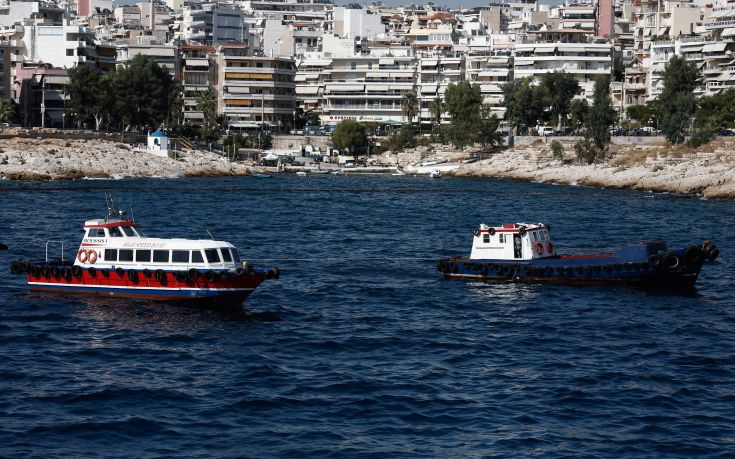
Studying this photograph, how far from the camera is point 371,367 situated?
37406 millimetres

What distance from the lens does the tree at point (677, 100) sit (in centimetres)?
13162

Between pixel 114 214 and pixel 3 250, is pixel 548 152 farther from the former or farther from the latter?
pixel 114 214

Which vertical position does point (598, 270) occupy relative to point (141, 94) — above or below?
below

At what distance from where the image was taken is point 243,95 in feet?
601

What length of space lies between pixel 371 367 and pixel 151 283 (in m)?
11.7

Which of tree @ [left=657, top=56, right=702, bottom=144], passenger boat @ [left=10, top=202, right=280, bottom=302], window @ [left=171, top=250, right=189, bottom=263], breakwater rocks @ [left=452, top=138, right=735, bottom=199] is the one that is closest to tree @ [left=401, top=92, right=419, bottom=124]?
breakwater rocks @ [left=452, top=138, right=735, bottom=199]

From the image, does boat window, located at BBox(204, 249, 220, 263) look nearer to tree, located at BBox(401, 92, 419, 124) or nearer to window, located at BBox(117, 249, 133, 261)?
window, located at BBox(117, 249, 133, 261)

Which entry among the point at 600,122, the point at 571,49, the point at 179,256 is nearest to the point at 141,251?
the point at 179,256

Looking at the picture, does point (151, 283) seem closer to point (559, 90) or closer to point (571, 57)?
point (559, 90)

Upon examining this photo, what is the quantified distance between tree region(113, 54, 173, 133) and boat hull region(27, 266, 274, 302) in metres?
107

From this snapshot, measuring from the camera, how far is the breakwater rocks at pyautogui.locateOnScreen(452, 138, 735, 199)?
362ft

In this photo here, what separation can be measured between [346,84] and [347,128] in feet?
78.6

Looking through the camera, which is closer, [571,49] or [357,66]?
[571,49]

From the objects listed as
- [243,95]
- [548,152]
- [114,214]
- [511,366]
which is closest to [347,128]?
[243,95]
